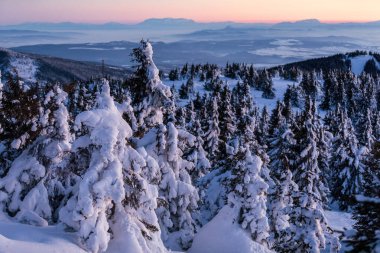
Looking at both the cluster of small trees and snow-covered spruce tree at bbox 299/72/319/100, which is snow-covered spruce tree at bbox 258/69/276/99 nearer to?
snow-covered spruce tree at bbox 299/72/319/100

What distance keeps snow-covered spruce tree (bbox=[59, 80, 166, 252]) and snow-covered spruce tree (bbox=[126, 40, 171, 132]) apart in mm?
3994

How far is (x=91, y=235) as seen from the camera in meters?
10.8

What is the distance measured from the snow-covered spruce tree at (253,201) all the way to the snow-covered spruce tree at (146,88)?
182 inches

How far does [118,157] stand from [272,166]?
2896 cm

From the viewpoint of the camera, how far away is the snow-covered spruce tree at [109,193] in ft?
35.7

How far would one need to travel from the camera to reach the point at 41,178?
1494cm

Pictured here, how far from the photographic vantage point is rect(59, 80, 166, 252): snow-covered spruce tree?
10891 millimetres

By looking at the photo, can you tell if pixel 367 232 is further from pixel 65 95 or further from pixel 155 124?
pixel 65 95

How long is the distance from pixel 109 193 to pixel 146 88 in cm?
694

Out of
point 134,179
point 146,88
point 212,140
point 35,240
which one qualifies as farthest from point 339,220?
point 35,240

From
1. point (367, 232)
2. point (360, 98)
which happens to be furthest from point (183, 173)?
point (360, 98)

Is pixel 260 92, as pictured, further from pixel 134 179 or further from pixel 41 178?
pixel 134 179

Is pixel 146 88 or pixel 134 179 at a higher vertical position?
pixel 146 88

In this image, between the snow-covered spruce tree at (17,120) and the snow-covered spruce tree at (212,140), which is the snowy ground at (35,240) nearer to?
the snow-covered spruce tree at (17,120)
